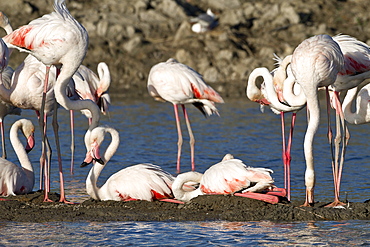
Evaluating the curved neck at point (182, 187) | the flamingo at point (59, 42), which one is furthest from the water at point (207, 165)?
the flamingo at point (59, 42)

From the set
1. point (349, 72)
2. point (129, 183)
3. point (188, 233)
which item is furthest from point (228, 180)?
point (349, 72)

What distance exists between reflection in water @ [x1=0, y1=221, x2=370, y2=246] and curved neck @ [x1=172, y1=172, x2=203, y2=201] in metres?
0.60

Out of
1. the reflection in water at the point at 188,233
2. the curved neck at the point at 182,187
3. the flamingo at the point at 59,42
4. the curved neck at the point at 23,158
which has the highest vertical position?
the flamingo at the point at 59,42

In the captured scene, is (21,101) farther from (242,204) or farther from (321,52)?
(321,52)

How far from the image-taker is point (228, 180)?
6.66m

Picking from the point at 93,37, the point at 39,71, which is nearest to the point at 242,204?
the point at 39,71

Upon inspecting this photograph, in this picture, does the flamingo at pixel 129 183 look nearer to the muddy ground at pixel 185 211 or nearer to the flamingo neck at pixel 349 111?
the muddy ground at pixel 185 211

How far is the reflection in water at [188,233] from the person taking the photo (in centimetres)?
566

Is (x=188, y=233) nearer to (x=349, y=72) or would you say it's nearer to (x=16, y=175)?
(x=16, y=175)

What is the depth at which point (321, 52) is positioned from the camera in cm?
668

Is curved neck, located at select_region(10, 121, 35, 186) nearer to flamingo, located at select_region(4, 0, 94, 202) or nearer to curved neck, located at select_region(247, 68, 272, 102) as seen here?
flamingo, located at select_region(4, 0, 94, 202)

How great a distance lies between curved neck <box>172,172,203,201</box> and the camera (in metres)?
6.76

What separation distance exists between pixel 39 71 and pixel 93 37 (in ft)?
33.8

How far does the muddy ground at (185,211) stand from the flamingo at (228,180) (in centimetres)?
10
